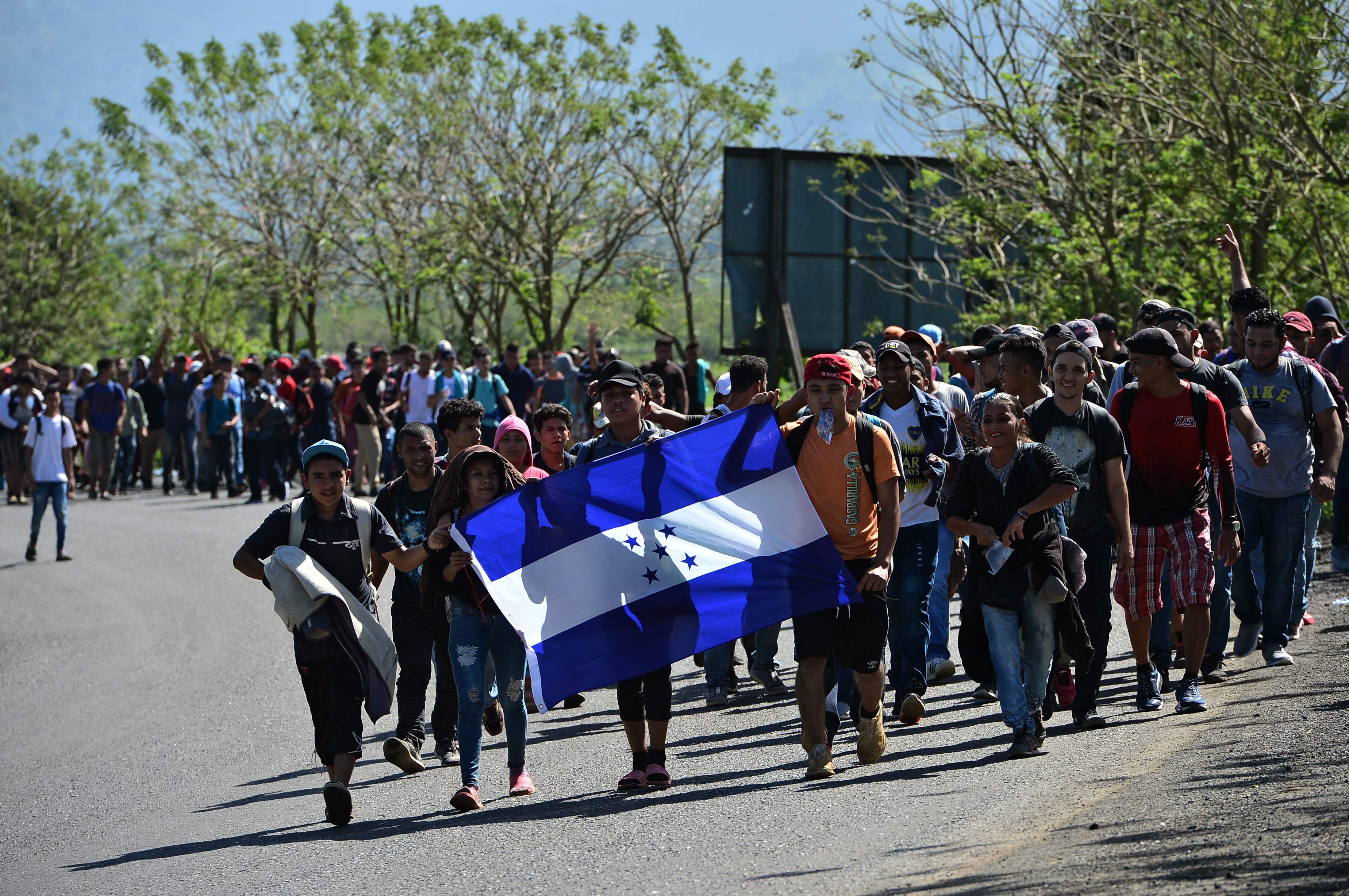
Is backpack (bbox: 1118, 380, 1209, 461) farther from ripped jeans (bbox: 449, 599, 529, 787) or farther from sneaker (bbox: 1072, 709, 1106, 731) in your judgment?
ripped jeans (bbox: 449, 599, 529, 787)

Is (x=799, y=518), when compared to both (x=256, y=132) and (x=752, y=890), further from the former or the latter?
(x=256, y=132)

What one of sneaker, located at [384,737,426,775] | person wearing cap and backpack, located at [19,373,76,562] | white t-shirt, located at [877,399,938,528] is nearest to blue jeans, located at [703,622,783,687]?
white t-shirt, located at [877,399,938,528]

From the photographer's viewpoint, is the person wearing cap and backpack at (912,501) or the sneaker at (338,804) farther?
the person wearing cap and backpack at (912,501)

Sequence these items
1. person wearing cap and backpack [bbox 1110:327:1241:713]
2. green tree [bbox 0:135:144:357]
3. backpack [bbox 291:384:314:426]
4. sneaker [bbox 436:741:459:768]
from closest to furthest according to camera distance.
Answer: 1. person wearing cap and backpack [bbox 1110:327:1241:713]
2. sneaker [bbox 436:741:459:768]
3. backpack [bbox 291:384:314:426]
4. green tree [bbox 0:135:144:357]

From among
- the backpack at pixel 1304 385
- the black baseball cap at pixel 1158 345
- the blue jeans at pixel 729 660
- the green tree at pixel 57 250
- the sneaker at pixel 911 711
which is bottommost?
the sneaker at pixel 911 711

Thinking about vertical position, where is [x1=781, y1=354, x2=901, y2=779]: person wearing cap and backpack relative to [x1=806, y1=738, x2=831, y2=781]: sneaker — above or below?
above

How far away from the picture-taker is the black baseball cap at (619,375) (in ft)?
25.6

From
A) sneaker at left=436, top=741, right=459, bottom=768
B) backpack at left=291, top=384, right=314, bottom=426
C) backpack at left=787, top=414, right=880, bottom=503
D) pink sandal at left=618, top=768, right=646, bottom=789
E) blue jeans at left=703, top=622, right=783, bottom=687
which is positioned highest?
backpack at left=291, top=384, right=314, bottom=426

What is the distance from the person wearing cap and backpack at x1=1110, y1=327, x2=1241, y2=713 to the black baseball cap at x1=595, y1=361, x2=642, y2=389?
269cm

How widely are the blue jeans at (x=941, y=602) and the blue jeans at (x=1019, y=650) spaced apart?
1997mm

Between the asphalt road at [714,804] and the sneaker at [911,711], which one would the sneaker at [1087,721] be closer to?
the asphalt road at [714,804]

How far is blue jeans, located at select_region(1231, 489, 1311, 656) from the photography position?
9297 millimetres

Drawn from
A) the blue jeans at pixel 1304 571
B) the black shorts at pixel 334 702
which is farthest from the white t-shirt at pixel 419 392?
the black shorts at pixel 334 702

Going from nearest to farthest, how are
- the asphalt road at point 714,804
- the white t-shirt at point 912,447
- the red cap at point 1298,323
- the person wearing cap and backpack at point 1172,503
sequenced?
1. the asphalt road at point 714,804
2. the person wearing cap and backpack at point 1172,503
3. the white t-shirt at point 912,447
4. the red cap at point 1298,323
